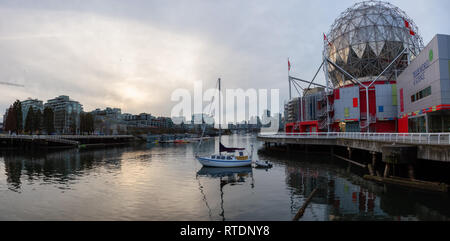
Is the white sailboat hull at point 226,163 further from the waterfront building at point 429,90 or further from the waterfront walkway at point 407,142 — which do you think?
the waterfront building at point 429,90

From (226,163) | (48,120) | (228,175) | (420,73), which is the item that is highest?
(420,73)

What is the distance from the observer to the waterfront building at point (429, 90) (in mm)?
30984

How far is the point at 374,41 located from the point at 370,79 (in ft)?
31.5

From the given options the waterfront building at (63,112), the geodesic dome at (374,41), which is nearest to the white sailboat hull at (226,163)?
the geodesic dome at (374,41)

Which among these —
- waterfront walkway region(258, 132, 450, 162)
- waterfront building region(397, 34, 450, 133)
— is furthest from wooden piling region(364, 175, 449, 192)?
waterfront building region(397, 34, 450, 133)

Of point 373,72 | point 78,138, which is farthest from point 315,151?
point 78,138

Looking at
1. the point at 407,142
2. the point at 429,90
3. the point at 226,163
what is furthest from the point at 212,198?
the point at 429,90

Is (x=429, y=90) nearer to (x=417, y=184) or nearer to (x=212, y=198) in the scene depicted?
(x=417, y=184)

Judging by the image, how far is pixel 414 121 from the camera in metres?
41.5

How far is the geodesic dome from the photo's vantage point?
61.4 m

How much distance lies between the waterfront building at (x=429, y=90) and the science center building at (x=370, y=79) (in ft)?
0.60

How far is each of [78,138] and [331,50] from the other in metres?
103

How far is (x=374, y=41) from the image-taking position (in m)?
61.3

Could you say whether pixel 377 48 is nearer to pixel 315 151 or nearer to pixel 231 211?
pixel 315 151
